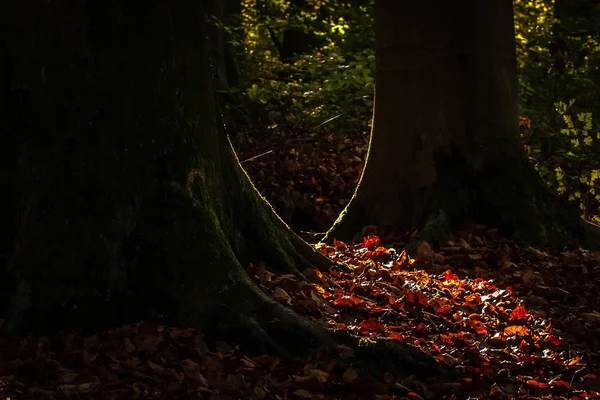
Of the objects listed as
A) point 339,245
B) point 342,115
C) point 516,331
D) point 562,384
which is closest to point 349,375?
point 562,384

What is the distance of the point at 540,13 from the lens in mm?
18766

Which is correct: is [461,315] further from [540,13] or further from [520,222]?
[540,13]

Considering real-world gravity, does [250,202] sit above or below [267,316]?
above

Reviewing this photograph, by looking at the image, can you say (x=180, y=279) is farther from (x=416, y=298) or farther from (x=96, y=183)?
(x=416, y=298)

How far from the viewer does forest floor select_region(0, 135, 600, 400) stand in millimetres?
3828

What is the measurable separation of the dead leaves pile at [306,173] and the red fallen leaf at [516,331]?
4212mm

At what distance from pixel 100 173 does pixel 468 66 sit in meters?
4.50

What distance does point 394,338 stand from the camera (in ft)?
15.0

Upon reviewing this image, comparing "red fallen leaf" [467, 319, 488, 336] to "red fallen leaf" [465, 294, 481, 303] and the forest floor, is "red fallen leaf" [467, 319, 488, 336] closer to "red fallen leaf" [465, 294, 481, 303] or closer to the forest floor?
the forest floor

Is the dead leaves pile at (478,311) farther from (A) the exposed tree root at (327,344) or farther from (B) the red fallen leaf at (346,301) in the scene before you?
(A) the exposed tree root at (327,344)

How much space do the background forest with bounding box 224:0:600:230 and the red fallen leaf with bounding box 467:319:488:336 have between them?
3.04 m

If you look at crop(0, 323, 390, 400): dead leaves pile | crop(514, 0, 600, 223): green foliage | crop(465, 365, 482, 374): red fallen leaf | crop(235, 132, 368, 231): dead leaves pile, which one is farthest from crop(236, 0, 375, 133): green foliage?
crop(0, 323, 390, 400): dead leaves pile

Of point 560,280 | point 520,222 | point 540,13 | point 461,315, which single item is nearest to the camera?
point 461,315

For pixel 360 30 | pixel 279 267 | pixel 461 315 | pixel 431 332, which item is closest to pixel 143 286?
pixel 279 267
